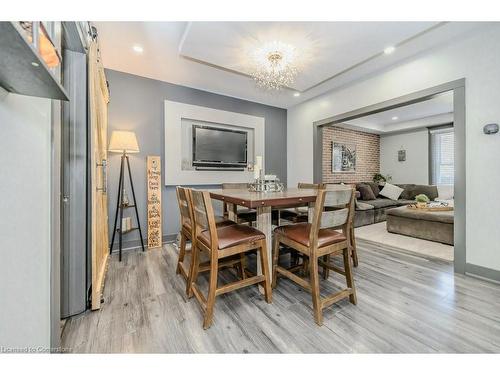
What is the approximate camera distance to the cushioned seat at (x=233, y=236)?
150cm

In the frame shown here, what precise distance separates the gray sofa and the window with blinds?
763 millimetres

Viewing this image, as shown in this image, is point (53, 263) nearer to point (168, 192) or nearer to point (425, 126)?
point (168, 192)

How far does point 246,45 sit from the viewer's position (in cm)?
228

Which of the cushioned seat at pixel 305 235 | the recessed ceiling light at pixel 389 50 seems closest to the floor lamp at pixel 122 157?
the cushioned seat at pixel 305 235

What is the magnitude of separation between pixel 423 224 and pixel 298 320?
309 centimetres

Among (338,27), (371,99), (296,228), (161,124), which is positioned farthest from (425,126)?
(161,124)

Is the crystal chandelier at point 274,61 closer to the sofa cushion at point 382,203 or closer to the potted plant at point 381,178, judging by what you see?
the sofa cushion at point 382,203

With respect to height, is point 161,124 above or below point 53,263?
above

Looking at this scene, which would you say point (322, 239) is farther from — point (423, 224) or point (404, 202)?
point (404, 202)

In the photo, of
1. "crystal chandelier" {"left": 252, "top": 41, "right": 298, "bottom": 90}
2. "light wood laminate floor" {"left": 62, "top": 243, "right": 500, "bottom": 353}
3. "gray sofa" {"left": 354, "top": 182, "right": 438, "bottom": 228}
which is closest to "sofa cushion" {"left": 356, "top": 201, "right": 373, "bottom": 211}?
"gray sofa" {"left": 354, "top": 182, "right": 438, "bottom": 228}

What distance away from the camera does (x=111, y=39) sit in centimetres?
228

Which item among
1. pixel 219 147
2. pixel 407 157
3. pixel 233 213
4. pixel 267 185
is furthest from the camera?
pixel 407 157

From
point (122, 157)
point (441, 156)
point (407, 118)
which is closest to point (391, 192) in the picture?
point (441, 156)
